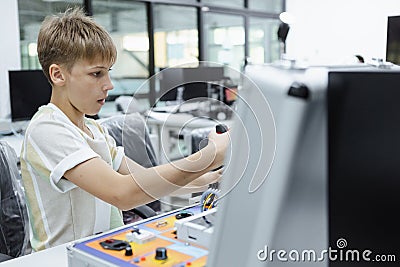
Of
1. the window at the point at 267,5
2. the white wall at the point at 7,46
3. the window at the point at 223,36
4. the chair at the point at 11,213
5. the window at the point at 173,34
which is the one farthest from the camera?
the window at the point at 267,5

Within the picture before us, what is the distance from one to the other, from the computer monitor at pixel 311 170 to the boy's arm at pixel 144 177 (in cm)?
10

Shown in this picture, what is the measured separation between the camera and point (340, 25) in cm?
610

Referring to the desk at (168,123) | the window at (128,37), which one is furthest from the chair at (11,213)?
the window at (128,37)

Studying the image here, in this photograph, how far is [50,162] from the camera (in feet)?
3.40

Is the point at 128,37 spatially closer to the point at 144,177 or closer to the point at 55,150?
the point at 55,150

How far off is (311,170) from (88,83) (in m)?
0.79

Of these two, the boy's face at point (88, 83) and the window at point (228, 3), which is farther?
the window at point (228, 3)

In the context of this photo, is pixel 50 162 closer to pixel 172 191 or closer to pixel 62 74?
pixel 62 74

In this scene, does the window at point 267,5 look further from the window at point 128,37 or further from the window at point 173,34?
the window at point 128,37

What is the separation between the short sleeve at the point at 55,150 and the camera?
1002mm

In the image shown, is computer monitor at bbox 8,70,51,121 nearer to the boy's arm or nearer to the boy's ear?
the boy's ear

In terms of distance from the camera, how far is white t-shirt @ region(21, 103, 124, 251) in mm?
1038

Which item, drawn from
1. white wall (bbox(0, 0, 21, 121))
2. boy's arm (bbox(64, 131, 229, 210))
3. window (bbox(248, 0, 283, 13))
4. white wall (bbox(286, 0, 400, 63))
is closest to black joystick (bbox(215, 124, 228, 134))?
boy's arm (bbox(64, 131, 229, 210))

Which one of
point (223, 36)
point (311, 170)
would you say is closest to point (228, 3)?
point (223, 36)
